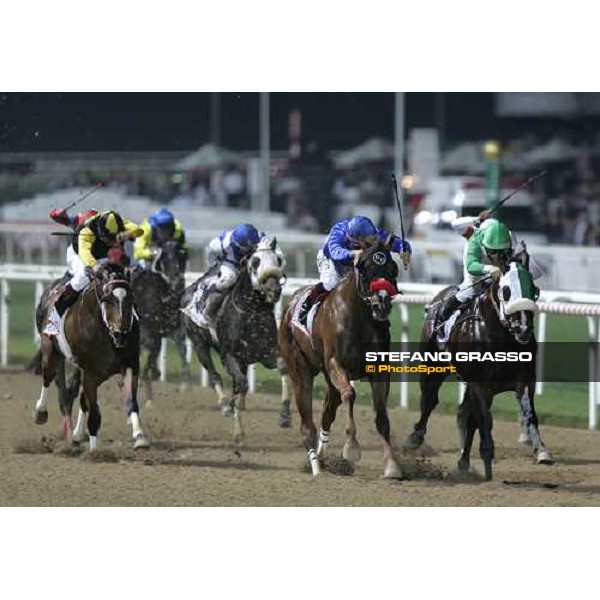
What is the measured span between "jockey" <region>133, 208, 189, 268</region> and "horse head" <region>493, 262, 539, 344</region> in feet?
17.4

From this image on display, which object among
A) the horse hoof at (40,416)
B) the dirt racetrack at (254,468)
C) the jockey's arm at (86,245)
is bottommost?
the dirt racetrack at (254,468)

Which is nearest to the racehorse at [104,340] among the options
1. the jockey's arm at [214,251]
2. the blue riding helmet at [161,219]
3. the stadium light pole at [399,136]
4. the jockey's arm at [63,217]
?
the jockey's arm at [63,217]

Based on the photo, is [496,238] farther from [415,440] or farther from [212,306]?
[212,306]

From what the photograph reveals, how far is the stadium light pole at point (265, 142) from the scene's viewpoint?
27.3m

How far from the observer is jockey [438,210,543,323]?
1003 cm

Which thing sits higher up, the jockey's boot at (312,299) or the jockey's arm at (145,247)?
the jockey's arm at (145,247)

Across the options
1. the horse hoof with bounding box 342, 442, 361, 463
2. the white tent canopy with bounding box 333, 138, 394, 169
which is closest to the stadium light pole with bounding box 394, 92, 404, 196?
the white tent canopy with bounding box 333, 138, 394, 169

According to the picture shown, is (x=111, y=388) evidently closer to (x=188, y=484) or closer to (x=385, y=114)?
(x=188, y=484)

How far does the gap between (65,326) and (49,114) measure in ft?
16.0

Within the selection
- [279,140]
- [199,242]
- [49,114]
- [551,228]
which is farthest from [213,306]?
[279,140]

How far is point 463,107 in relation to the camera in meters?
29.7

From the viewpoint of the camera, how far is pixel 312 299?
34.4ft

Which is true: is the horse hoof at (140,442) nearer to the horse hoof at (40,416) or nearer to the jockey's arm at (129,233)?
the horse hoof at (40,416)

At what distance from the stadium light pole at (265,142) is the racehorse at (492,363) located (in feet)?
54.9
